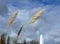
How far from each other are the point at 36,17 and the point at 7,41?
363mm

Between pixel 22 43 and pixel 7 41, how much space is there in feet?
0.83

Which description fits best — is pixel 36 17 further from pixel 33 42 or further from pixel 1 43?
pixel 33 42

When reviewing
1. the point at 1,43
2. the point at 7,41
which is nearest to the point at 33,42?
the point at 7,41

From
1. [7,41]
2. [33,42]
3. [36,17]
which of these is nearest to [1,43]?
[7,41]

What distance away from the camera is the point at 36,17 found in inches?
37.8

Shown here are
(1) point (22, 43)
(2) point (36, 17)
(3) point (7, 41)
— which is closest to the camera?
(2) point (36, 17)

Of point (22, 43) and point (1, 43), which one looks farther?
point (22, 43)

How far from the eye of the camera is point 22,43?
4.26ft

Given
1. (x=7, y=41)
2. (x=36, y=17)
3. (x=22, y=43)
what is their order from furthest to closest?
(x=22, y=43), (x=7, y=41), (x=36, y=17)

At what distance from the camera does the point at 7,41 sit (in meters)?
1.08

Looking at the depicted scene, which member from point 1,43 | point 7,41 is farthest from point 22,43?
point 1,43

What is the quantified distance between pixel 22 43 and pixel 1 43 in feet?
1.21

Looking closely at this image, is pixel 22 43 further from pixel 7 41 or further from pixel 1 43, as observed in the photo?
pixel 1 43

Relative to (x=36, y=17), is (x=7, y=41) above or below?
below
